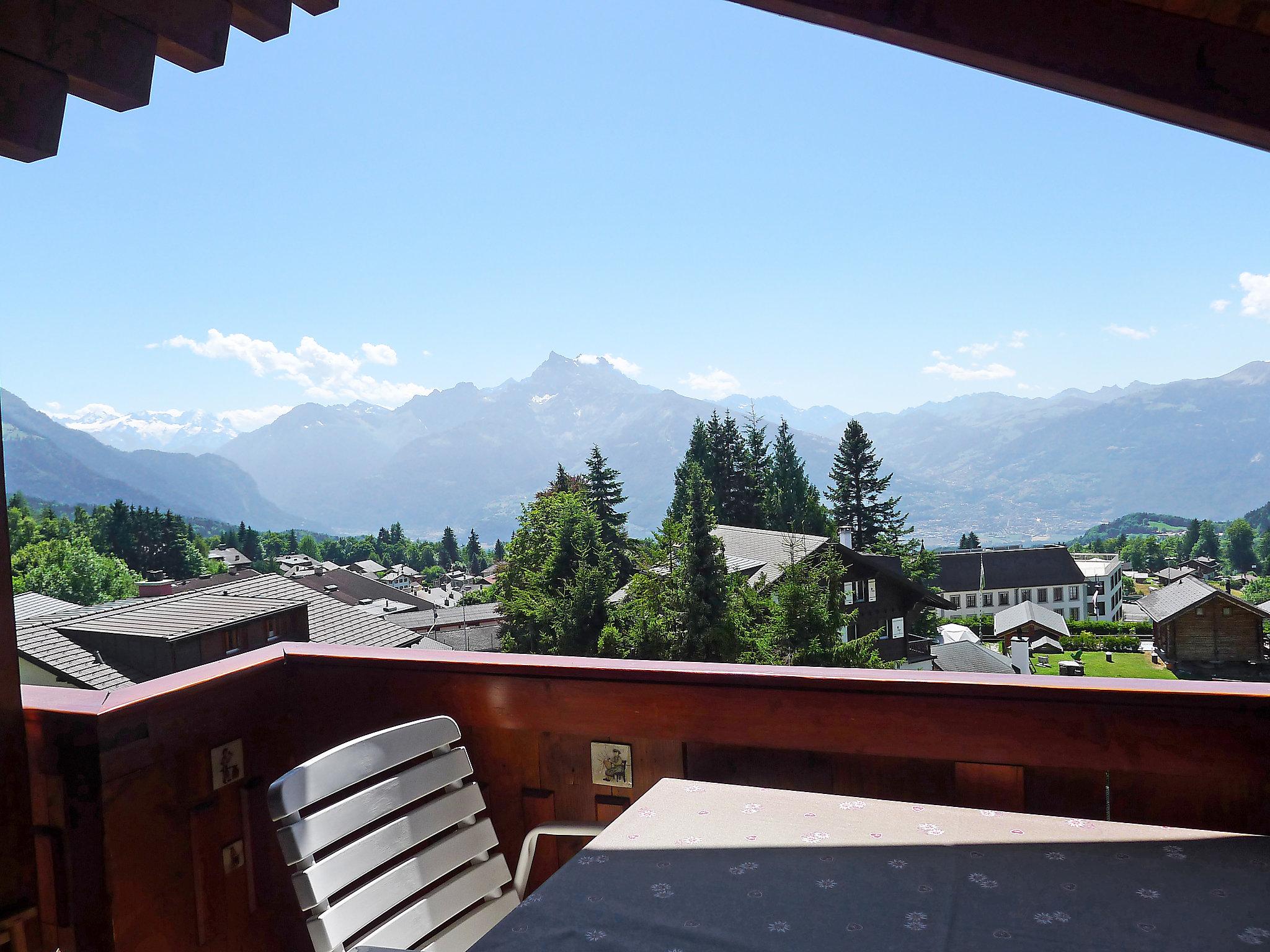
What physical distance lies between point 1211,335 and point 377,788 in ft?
734

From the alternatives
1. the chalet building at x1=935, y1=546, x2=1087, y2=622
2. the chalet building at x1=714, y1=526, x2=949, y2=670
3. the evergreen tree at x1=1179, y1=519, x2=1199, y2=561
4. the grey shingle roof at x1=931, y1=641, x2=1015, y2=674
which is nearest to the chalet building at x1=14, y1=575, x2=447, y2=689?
the chalet building at x1=714, y1=526, x2=949, y2=670

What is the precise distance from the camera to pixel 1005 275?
133 metres

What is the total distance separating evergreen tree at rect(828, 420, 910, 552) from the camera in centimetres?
3372

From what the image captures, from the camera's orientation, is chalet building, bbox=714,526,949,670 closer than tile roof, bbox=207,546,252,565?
Yes

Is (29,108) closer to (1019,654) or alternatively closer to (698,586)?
(698,586)

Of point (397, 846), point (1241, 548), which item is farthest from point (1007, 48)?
point (1241, 548)

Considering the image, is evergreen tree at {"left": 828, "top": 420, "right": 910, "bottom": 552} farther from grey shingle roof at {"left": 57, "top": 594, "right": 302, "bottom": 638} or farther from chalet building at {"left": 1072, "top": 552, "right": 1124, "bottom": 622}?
grey shingle roof at {"left": 57, "top": 594, "right": 302, "bottom": 638}

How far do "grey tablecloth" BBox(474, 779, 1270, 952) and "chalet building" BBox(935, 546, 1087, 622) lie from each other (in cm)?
3898

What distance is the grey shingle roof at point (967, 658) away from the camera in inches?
747

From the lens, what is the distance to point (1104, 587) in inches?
1523

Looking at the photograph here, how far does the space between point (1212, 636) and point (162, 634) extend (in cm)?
2917

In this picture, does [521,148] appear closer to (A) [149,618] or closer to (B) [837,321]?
(B) [837,321]

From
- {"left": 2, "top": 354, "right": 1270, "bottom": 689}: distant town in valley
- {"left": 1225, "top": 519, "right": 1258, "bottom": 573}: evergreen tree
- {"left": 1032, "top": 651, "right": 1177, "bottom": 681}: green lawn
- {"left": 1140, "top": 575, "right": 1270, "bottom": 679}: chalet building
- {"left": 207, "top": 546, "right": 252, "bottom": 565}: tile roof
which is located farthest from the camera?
{"left": 207, "top": 546, "right": 252, "bottom": 565}: tile roof

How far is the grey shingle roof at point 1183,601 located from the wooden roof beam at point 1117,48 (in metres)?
28.9
